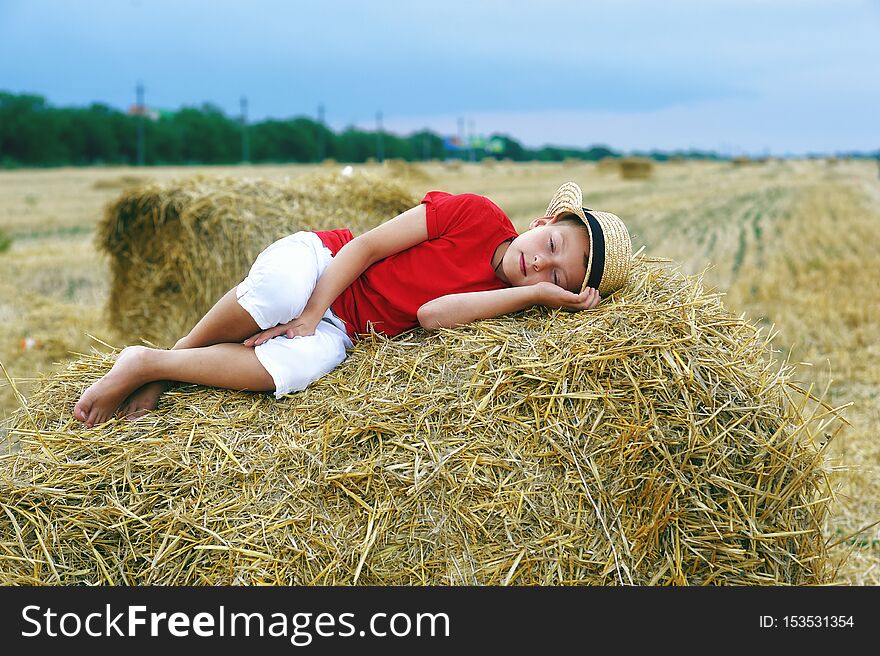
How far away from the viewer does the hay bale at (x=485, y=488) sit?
2479 mm

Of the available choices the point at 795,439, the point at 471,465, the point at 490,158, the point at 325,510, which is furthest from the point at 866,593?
the point at 490,158

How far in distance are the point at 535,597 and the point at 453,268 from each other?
133 cm

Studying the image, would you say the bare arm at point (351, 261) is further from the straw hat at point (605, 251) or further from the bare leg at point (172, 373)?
the straw hat at point (605, 251)

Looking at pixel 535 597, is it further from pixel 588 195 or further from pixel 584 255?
pixel 588 195

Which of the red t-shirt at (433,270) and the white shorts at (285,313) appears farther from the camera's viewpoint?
the red t-shirt at (433,270)

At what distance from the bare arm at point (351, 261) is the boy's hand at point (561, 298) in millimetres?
565

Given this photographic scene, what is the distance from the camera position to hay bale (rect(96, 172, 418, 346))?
558cm

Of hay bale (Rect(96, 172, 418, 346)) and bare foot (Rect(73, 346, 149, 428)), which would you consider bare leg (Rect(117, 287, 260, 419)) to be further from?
hay bale (Rect(96, 172, 418, 346))

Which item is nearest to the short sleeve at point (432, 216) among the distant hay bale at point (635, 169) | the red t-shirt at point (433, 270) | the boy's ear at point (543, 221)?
the red t-shirt at point (433, 270)

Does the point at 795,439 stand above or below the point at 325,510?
above

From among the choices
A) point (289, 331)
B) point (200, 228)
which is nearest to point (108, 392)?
point (289, 331)

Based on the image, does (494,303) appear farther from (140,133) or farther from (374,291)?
(140,133)

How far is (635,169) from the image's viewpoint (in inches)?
1184

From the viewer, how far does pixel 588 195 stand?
67.9 feet
